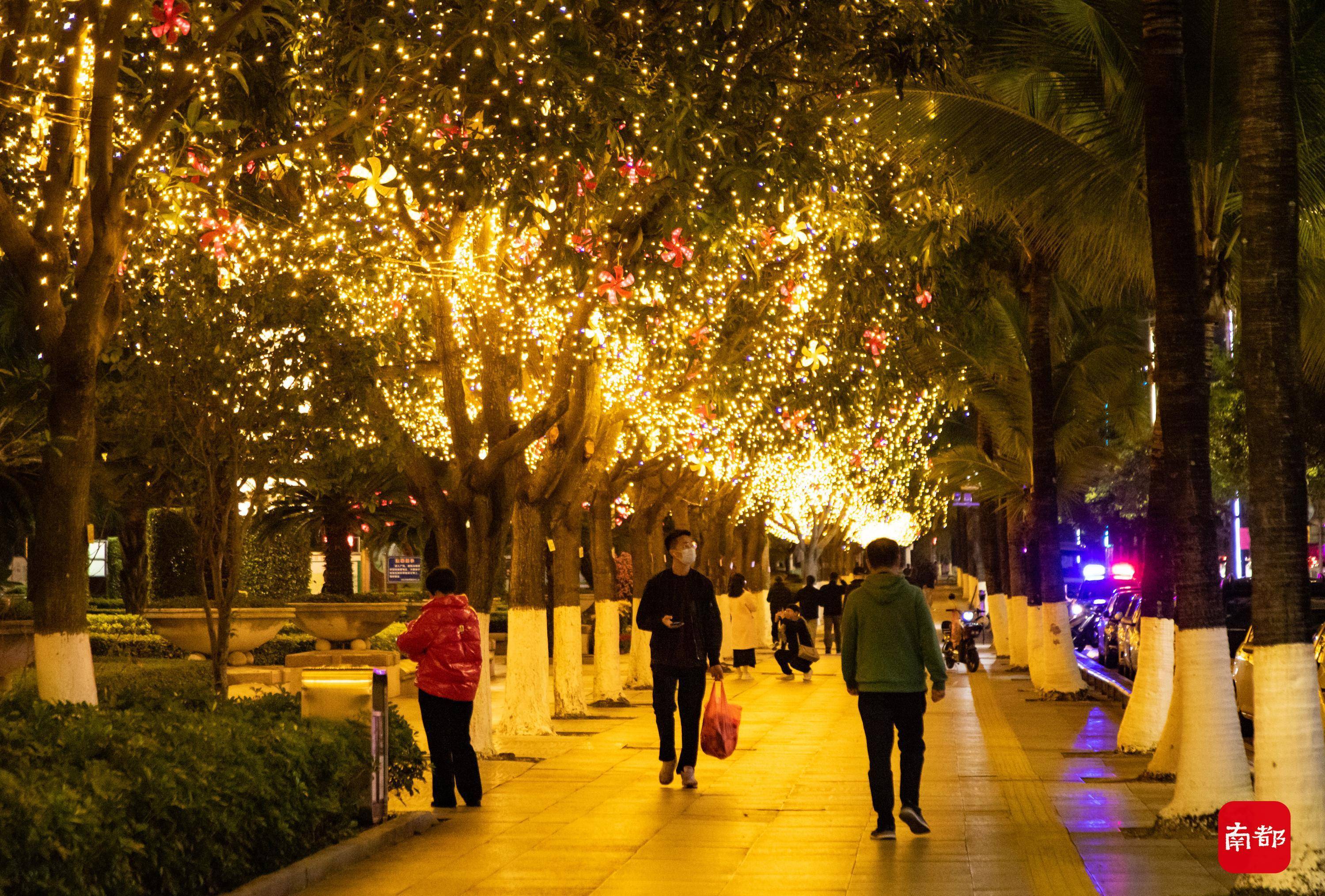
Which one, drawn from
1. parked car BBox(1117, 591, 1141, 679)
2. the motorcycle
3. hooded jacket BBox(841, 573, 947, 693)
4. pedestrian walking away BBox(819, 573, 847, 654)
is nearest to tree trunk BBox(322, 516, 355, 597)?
pedestrian walking away BBox(819, 573, 847, 654)

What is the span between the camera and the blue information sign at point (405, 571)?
2045 inches

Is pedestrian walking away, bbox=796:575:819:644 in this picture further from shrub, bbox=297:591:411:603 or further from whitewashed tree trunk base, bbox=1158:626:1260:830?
whitewashed tree trunk base, bbox=1158:626:1260:830

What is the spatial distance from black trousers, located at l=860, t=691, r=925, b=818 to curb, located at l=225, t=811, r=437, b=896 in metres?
2.91

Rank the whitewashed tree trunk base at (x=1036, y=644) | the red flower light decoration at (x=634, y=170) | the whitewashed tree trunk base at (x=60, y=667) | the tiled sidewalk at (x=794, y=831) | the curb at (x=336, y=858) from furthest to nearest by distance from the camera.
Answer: the whitewashed tree trunk base at (x=1036, y=644) → the red flower light decoration at (x=634, y=170) → the whitewashed tree trunk base at (x=60, y=667) → the tiled sidewalk at (x=794, y=831) → the curb at (x=336, y=858)

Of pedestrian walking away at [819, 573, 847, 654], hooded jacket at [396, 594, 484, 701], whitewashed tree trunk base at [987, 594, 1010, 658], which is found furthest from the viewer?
whitewashed tree trunk base at [987, 594, 1010, 658]

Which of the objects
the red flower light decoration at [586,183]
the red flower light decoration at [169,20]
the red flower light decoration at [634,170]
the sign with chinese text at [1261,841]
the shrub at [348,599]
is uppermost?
the red flower light decoration at [169,20]

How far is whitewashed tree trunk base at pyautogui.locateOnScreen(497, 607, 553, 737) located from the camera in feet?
53.2

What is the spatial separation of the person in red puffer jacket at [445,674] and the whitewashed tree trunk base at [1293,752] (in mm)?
5244

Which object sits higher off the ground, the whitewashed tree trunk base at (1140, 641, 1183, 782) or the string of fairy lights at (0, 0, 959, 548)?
the string of fairy lights at (0, 0, 959, 548)

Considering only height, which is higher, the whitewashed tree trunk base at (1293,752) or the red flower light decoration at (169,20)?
the red flower light decoration at (169,20)

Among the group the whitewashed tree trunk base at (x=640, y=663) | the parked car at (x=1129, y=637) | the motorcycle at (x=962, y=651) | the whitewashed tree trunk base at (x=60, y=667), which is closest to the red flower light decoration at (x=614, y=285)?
the whitewashed tree trunk base at (x=60, y=667)

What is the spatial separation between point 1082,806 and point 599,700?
36.6 feet

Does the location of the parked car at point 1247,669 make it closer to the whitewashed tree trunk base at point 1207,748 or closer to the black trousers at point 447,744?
the whitewashed tree trunk base at point 1207,748

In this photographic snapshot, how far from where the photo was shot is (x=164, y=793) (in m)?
6.95
